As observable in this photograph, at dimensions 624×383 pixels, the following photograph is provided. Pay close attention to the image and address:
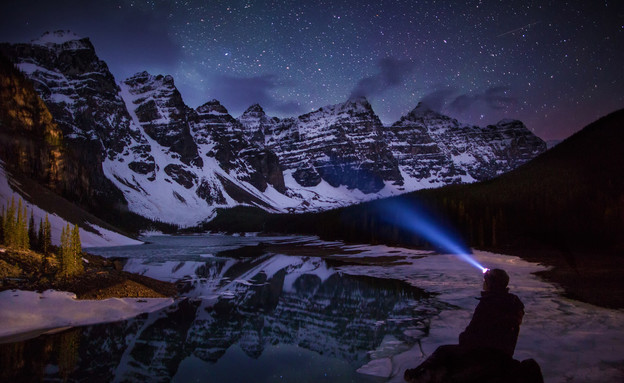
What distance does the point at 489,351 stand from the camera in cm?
716

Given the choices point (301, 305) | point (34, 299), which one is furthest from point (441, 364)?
point (34, 299)

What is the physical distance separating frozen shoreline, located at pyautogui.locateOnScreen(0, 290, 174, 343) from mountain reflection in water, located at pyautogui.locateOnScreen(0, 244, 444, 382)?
0.90 meters

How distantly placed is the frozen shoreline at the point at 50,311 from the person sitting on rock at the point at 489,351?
1425 cm

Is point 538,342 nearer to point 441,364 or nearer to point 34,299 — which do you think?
point 441,364

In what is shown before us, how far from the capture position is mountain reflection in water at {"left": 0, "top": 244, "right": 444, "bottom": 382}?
11180 mm

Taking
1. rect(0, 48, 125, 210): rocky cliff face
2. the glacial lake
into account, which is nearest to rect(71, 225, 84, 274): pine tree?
the glacial lake

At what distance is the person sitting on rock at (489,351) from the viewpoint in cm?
679

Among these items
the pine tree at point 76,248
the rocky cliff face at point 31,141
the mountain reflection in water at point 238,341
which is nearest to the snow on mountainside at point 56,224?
the pine tree at point 76,248

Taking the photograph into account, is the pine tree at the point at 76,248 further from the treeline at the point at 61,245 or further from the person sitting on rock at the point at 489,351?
the person sitting on rock at the point at 489,351

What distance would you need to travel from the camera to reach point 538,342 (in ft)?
43.3

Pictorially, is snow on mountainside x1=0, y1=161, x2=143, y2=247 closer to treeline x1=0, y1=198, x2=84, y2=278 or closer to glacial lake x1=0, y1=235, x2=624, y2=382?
treeline x1=0, y1=198, x2=84, y2=278

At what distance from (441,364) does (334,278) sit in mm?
26185

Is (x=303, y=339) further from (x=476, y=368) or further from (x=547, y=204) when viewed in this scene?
(x=547, y=204)

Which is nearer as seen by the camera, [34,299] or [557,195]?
[34,299]
